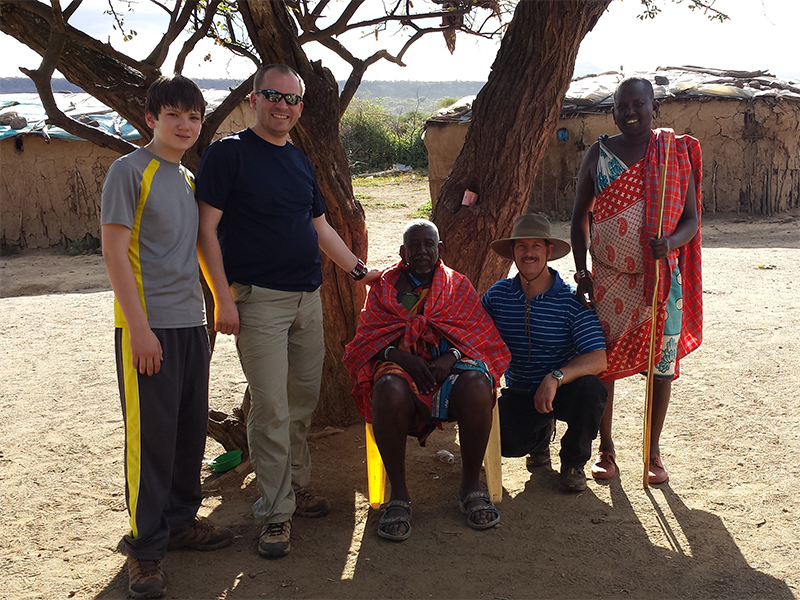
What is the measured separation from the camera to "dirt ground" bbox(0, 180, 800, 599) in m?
2.69

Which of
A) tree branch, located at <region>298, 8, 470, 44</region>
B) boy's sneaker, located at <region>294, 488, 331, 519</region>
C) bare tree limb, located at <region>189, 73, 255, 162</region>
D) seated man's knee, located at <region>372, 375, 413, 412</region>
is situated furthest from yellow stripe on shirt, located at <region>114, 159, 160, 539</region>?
tree branch, located at <region>298, 8, 470, 44</region>

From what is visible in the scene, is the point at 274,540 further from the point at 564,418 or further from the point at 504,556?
the point at 564,418

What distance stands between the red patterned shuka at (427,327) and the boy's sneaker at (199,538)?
786 millimetres

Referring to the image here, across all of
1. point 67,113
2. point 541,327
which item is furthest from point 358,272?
point 67,113

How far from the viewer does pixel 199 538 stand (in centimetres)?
293

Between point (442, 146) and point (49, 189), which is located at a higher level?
point (442, 146)

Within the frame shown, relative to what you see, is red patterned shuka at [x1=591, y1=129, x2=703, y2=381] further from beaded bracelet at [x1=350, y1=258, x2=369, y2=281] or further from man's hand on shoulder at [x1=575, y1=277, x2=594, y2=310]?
beaded bracelet at [x1=350, y1=258, x2=369, y2=281]

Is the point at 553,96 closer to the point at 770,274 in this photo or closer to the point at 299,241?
Result: the point at 299,241

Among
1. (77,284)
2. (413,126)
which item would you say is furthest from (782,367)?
(413,126)

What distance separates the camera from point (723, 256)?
891 centimetres

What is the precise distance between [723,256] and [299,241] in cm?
746

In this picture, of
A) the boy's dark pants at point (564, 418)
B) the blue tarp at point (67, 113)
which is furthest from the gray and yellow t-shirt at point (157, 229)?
the blue tarp at point (67, 113)

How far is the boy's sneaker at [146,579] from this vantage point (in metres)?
2.60

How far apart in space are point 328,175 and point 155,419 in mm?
1700
